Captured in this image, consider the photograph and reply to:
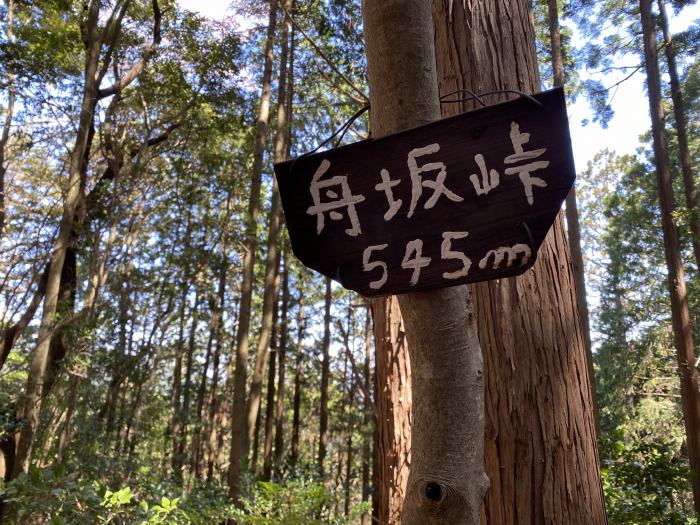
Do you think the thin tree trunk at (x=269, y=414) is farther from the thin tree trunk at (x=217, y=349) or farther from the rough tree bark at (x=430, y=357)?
the rough tree bark at (x=430, y=357)

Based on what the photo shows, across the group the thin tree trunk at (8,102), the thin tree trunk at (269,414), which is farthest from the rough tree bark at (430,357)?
the thin tree trunk at (269,414)

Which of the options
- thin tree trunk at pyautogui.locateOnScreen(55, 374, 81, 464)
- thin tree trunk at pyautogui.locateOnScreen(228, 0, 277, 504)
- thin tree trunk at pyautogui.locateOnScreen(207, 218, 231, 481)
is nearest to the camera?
thin tree trunk at pyautogui.locateOnScreen(228, 0, 277, 504)

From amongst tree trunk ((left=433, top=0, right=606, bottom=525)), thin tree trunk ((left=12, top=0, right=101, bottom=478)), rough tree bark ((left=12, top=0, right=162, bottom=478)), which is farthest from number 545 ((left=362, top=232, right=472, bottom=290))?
rough tree bark ((left=12, top=0, right=162, bottom=478))

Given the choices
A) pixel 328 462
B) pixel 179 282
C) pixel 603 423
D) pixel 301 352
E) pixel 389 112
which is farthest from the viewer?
pixel 328 462

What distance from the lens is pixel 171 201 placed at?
1217cm

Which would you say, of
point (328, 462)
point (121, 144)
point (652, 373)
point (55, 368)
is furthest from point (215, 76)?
point (328, 462)

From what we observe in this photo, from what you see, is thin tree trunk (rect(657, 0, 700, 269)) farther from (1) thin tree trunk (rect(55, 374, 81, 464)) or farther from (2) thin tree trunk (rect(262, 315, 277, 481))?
(1) thin tree trunk (rect(55, 374, 81, 464))

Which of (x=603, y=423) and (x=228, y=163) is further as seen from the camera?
(x=603, y=423)

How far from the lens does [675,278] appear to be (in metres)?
8.80

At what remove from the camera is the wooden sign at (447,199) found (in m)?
1.01

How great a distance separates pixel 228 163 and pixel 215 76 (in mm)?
2560

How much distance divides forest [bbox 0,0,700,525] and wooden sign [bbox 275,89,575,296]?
0.07 meters

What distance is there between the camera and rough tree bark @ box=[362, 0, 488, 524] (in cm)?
95

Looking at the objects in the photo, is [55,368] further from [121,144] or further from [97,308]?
[121,144]
